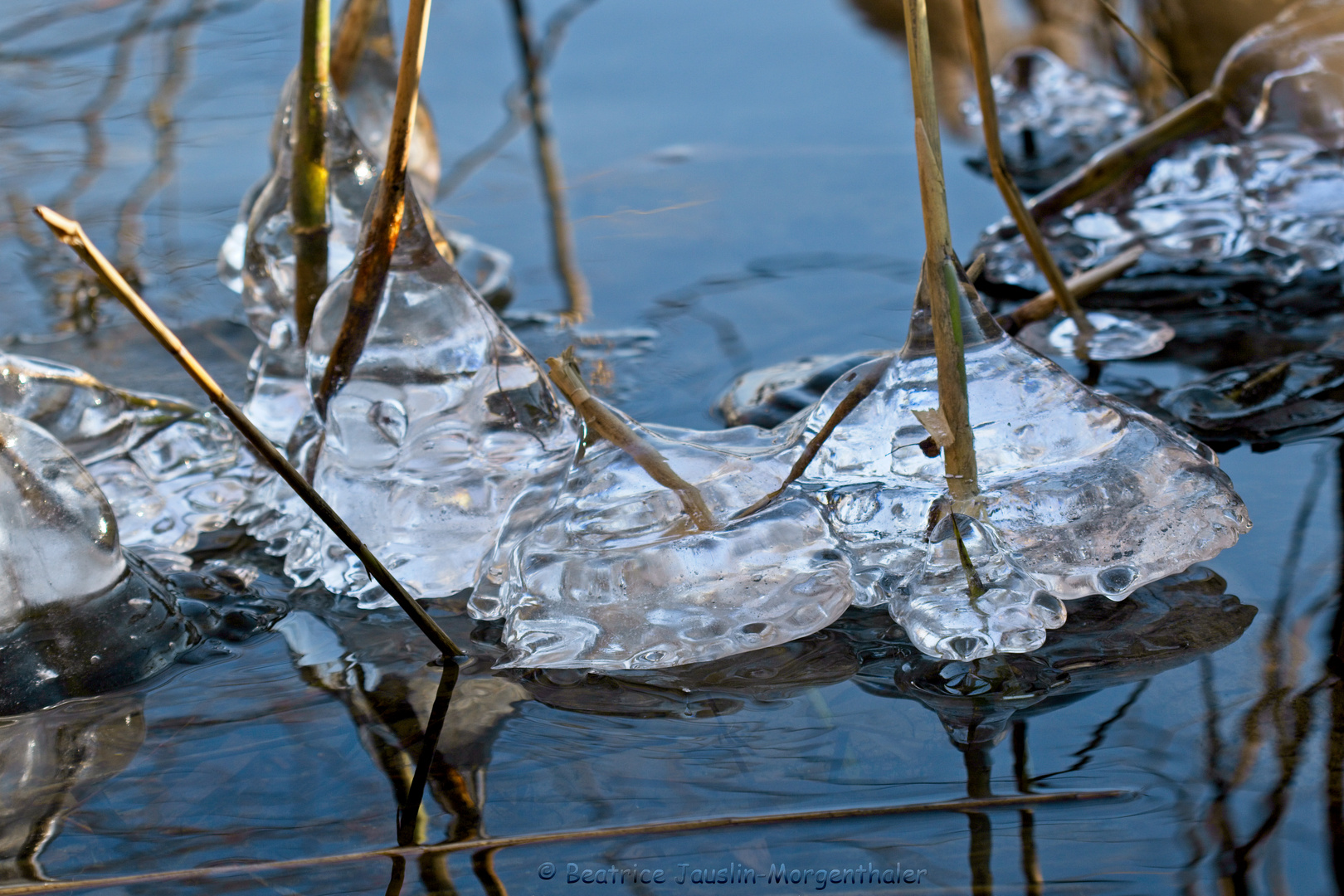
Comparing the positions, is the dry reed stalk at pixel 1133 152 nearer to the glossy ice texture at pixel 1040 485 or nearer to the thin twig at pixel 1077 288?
the thin twig at pixel 1077 288

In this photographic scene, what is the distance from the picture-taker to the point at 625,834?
0.82m

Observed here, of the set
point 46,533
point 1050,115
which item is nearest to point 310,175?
point 46,533

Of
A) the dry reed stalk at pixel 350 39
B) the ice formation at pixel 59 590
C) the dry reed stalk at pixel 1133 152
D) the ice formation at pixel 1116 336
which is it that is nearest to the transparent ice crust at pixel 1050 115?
the dry reed stalk at pixel 1133 152

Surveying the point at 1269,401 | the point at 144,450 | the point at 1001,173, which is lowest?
the point at 1269,401

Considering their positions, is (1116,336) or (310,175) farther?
(1116,336)

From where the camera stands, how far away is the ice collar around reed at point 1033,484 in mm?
1014

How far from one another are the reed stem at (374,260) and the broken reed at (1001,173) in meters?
0.51

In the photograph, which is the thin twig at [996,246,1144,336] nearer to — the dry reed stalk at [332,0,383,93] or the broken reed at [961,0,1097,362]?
the broken reed at [961,0,1097,362]

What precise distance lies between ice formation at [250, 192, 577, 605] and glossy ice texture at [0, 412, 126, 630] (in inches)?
7.7

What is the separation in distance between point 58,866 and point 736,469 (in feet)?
1.92

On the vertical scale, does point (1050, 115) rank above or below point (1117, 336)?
above

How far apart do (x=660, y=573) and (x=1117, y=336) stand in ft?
2.64

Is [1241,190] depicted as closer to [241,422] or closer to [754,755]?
[754,755]

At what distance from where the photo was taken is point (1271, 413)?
51.3 inches
